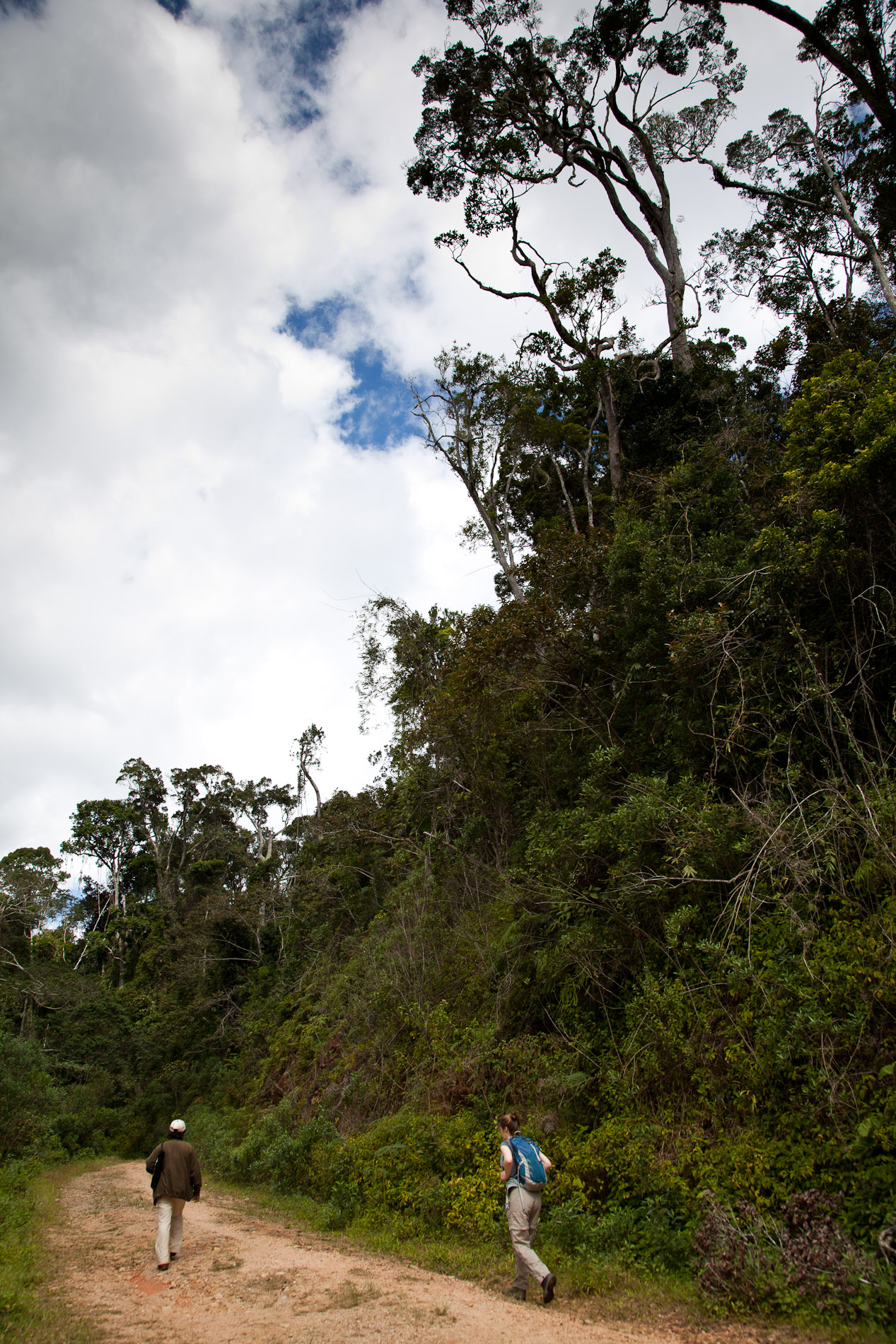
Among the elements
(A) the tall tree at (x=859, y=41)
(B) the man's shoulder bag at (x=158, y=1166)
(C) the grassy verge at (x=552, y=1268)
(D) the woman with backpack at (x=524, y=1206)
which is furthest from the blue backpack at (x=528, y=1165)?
(A) the tall tree at (x=859, y=41)

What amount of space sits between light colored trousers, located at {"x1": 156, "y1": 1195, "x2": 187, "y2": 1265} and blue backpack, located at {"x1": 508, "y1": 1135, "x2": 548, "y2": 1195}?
10.7 ft

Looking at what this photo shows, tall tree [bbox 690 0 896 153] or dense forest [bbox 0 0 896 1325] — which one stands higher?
tall tree [bbox 690 0 896 153]

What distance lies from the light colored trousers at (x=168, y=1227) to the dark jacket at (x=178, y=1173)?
62mm

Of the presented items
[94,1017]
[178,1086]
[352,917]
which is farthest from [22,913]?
[352,917]

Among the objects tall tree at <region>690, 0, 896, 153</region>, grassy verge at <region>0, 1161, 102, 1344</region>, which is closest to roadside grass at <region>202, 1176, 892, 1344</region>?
grassy verge at <region>0, 1161, 102, 1344</region>

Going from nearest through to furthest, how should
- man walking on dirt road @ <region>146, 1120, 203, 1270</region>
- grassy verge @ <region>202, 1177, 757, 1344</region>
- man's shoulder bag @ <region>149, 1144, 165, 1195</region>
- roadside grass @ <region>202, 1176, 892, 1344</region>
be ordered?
1. roadside grass @ <region>202, 1176, 892, 1344</region>
2. grassy verge @ <region>202, 1177, 757, 1344</region>
3. man walking on dirt road @ <region>146, 1120, 203, 1270</region>
4. man's shoulder bag @ <region>149, 1144, 165, 1195</region>

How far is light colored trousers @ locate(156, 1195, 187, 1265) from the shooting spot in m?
6.02

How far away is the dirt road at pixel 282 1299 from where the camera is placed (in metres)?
4.27

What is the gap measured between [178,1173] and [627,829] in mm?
5425

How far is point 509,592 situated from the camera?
64.7ft

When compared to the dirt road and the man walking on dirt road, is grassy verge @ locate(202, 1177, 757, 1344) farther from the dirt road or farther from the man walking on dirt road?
the man walking on dirt road

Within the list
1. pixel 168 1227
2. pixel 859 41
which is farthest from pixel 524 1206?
pixel 859 41

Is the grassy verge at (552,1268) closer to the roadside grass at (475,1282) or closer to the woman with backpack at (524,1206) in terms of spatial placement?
the roadside grass at (475,1282)

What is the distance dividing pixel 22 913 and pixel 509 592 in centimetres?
2950
